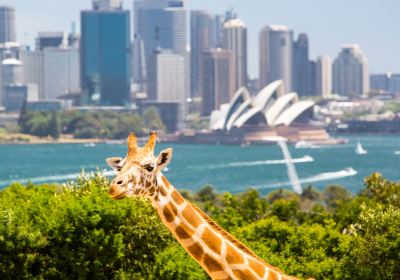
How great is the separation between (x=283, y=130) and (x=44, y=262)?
11611 cm

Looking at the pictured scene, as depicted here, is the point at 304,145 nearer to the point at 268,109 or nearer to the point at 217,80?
the point at 268,109

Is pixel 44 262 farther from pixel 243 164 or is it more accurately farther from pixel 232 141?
pixel 232 141

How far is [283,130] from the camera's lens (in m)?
134

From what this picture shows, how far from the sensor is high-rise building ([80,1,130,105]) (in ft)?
633

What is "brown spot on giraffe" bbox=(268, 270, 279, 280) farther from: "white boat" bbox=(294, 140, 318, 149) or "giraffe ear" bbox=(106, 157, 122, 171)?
"white boat" bbox=(294, 140, 318, 149)

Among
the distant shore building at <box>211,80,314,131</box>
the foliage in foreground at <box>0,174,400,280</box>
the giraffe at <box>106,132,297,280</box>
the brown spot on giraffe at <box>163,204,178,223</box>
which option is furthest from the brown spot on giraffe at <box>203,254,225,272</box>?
the distant shore building at <box>211,80,314,131</box>

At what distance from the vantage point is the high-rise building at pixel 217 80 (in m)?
188

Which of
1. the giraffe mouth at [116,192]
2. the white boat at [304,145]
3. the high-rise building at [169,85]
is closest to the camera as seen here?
the giraffe mouth at [116,192]

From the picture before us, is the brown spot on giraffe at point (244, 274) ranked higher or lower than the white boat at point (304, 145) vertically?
higher

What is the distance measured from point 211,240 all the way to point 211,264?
0.22 metres

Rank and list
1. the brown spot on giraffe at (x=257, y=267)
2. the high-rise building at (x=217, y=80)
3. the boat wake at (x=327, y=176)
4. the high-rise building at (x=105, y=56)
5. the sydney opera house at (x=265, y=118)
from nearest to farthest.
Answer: the brown spot on giraffe at (x=257, y=267) → the boat wake at (x=327, y=176) → the sydney opera house at (x=265, y=118) → the high-rise building at (x=217, y=80) → the high-rise building at (x=105, y=56)

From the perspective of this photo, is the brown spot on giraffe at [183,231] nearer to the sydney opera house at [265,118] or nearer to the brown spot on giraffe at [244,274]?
the brown spot on giraffe at [244,274]

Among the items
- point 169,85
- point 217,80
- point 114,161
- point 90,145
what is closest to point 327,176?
point 90,145

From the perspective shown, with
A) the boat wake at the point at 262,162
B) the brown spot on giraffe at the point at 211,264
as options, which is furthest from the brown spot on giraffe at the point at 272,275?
the boat wake at the point at 262,162
